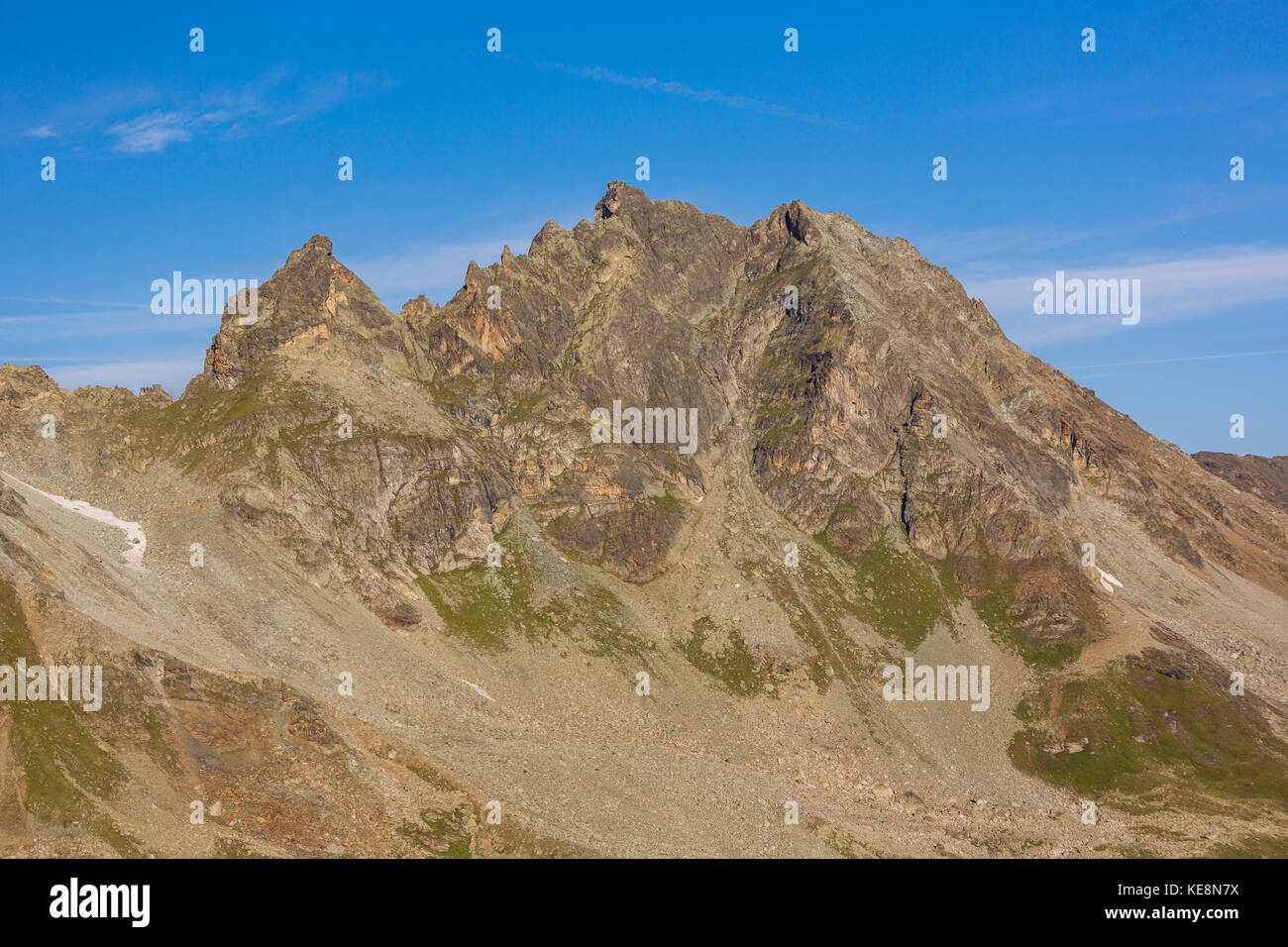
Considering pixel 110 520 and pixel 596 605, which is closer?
pixel 110 520

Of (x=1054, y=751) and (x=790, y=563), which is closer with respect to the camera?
(x=1054, y=751)

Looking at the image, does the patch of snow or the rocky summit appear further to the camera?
the patch of snow

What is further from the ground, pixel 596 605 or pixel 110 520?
pixel 110 520

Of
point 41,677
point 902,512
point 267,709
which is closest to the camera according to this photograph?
point 41,677

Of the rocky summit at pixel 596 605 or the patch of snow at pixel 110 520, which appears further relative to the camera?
the patch of snow at pixel 110 520
